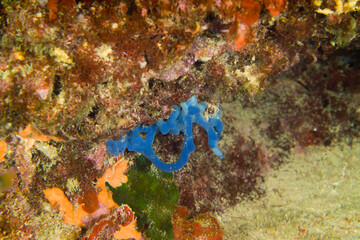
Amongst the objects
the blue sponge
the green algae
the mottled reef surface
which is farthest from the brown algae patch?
the blue sponge

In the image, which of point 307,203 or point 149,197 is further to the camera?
point 307,203

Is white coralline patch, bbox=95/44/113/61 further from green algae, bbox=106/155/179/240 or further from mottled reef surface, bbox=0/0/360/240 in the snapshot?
green algae, bbox=106/155/179/240

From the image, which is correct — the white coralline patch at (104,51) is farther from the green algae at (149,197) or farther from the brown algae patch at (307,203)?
the brown algae patch at (307,203)

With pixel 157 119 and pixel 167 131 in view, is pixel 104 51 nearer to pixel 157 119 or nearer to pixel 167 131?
pixel 157 119

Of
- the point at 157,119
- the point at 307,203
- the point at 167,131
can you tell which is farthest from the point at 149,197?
the point at 307,203

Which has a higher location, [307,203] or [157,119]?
[157,119]

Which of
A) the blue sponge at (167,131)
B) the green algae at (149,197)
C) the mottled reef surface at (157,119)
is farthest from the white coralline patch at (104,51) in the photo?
the green algae at (149,197)
